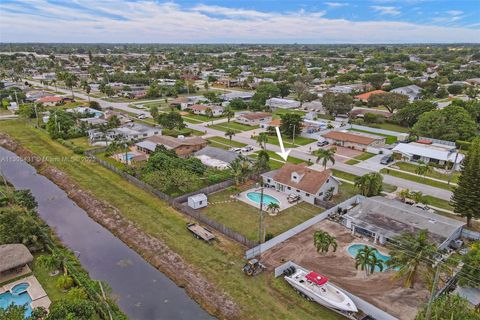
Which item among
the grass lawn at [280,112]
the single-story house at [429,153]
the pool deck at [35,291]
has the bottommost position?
the pool deck at [35,291]

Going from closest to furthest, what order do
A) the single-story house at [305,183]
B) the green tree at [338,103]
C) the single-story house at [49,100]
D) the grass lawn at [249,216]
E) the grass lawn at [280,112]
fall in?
1. the grass lawn at [249,216]
2. the single-story house at [305,183]
3. the green tree at [338,103]
4. the grass lawn at [280,112]
5. the single-story house at [49,100]

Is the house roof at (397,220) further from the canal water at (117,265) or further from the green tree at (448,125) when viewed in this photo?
the green tree at (448,125)

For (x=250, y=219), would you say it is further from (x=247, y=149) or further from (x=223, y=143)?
(x=223, y=143)

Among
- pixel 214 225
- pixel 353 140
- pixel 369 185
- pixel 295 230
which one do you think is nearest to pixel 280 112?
pixel 353 140

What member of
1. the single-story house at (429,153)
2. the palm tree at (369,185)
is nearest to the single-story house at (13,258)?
the palm tree at (369,185)

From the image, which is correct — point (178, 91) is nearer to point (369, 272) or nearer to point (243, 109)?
point (243, 109)

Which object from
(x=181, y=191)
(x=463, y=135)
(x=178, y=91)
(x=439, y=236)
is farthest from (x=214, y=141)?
(x=178, y=91)

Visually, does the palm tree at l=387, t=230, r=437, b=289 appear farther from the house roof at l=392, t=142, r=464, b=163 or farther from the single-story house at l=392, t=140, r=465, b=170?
the house roof at l=392, t=142, r=464, b=163

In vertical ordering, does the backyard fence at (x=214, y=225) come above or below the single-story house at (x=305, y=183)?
below
